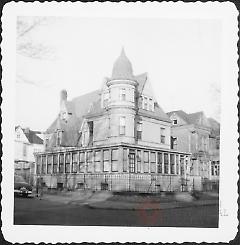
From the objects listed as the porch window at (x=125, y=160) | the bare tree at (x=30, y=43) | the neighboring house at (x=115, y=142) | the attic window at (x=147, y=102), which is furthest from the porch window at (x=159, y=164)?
the bare tree at (x=30, y=43)

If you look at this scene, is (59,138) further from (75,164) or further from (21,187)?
(21,187)

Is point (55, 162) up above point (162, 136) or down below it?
below

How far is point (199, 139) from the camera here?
175 inches

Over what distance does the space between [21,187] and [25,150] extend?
29cm

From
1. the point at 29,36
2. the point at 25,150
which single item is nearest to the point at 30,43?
the point at 29,36

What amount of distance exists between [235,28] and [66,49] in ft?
4.28

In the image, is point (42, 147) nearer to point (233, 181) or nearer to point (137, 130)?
point (137, 130)

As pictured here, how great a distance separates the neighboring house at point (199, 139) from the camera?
4379 millimetres

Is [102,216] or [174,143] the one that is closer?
[102,216]

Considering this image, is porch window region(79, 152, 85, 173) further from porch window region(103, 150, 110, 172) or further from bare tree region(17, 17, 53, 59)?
bare tree region(17, 17, 53, 59)

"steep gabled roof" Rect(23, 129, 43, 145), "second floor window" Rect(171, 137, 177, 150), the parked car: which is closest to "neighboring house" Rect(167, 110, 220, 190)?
"second floor window" Rect(171, 137, 177, 150)

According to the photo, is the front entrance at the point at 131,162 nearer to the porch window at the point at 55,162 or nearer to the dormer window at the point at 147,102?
the dormer window at the point at 147,102

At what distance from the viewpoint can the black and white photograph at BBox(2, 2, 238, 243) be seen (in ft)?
14.2

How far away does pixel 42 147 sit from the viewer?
4.44 meters
